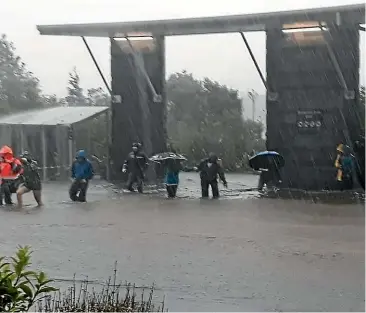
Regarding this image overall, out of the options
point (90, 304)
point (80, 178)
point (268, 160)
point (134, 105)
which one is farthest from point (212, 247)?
point (134, 105)

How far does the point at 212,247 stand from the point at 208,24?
11.7 meters

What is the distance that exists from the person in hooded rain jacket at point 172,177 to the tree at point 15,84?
35.8 feet

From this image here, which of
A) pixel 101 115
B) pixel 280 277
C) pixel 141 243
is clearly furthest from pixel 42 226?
pixel 101 115

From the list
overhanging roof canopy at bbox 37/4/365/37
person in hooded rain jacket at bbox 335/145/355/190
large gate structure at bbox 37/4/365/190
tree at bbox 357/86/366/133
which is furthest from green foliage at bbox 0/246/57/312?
tree at bbox 357/86/366/133

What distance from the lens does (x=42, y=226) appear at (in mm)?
13211

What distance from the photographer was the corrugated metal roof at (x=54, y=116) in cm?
2531

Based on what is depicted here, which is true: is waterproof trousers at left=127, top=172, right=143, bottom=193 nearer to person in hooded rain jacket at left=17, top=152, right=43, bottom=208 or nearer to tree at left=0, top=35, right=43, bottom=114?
person in hooded rain jacket at left=17, top=152, right=43, bottom=208

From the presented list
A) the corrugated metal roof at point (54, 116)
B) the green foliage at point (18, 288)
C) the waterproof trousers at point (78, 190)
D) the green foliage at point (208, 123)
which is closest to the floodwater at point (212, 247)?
the waterproof trousers at point (78, 190)

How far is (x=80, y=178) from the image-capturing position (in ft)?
59.3

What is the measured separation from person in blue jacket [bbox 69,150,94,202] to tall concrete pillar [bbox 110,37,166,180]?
248 inches

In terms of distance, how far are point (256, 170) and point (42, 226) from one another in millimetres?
9772

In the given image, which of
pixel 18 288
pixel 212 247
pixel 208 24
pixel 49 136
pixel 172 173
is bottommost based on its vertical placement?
pixel 212 247

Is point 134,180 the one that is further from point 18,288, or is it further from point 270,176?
point 18,288

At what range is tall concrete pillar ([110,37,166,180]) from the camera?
24.5 meters
